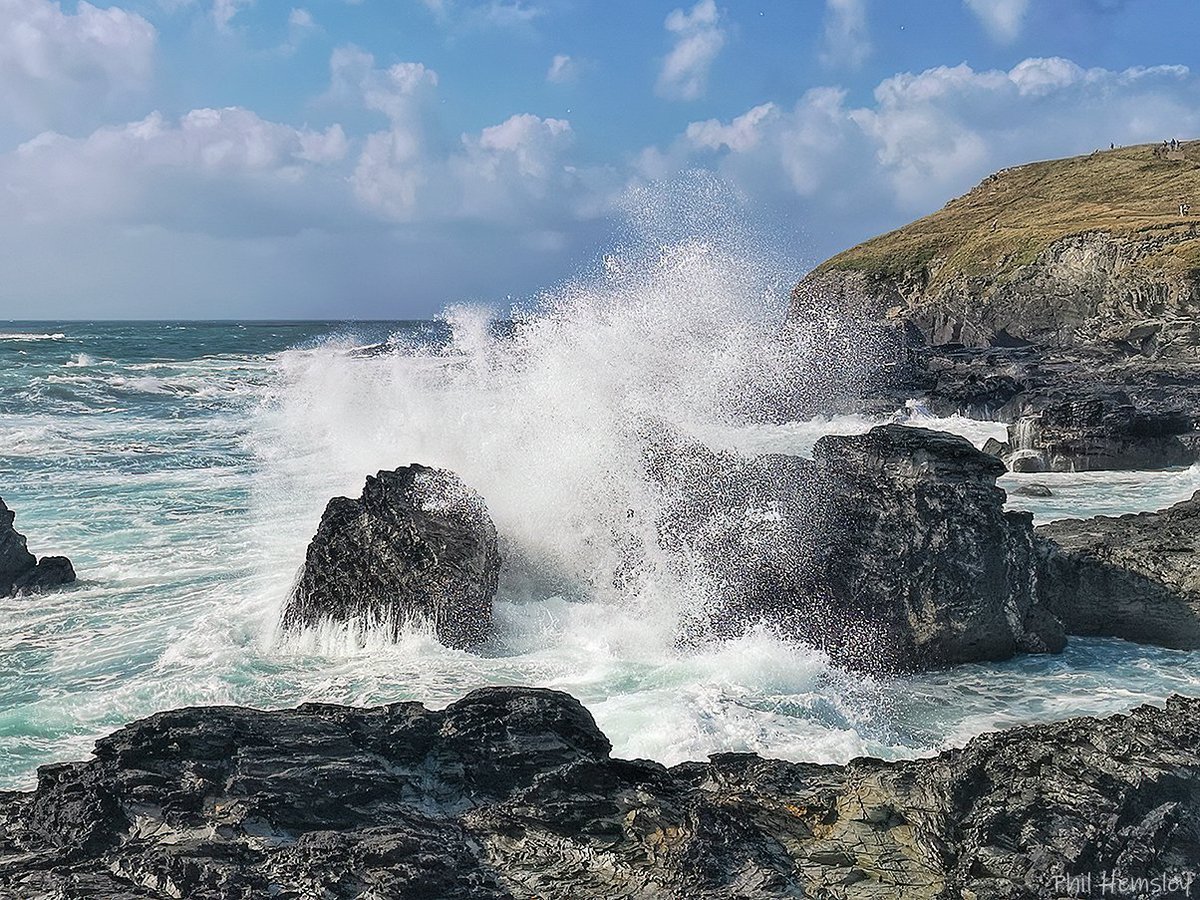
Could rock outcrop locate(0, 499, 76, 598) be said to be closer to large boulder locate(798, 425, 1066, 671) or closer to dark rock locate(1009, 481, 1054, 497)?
large boulder locate(798, 425, 1066, 671)

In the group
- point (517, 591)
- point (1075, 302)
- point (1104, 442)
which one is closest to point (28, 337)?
point (1075, 302)

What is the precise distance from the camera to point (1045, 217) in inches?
3009

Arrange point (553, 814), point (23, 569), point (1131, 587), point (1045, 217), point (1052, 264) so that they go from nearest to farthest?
point (553, 814) < point (1131, 587) < point (23, 569) < point (1052, 264) < point (1045, 217)

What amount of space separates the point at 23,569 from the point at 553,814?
1158cm

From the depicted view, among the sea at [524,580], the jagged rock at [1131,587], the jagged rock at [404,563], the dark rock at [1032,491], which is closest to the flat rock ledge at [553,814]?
the sea at [524,580]

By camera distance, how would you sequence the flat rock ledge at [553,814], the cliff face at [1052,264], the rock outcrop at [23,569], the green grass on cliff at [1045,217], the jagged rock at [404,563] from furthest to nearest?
the green grass on cliff at [1045,217] → the cliff face at [1052,264] → the rock outcrop at [23,569] → the jagged rock at [404,563] → the flat rock ledge at [553,814]

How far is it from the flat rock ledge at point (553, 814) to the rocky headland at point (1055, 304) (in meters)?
21.2

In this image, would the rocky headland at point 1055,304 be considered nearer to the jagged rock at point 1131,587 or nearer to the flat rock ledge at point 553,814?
the jagged rock at point 1131,587

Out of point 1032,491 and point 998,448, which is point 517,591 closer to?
point 1032,491

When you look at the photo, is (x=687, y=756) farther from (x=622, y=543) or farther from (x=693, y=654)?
(x=622, y=543)

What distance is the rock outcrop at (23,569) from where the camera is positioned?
13.7m

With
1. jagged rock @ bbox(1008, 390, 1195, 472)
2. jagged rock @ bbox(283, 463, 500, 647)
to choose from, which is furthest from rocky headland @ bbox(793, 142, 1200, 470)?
jagged rock @ bbox(283, 463, 500, 647)

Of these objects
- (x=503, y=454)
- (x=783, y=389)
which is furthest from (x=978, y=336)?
(x=503, y=454)

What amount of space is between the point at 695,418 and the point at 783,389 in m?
25.5
